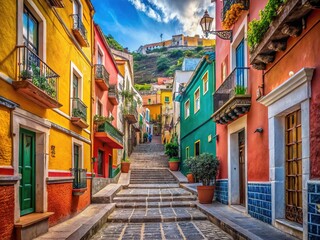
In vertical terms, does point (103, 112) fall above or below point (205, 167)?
above

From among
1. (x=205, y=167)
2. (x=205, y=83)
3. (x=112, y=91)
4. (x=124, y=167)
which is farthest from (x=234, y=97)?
(x=124, y=167)

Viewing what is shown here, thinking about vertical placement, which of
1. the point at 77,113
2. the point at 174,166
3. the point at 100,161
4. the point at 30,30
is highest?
the point at 30,30

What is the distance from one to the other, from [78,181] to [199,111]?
28.6 feet

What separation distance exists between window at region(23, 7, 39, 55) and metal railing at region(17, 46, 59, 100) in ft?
1.34

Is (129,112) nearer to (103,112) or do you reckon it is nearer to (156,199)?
(103,112)

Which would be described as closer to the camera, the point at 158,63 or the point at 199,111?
the point at 199,111

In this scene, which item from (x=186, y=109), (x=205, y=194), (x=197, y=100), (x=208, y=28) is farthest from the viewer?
(x=186, y=109)

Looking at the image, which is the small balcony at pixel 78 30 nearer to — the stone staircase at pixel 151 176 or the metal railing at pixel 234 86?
the metal railing at pixel 234 86

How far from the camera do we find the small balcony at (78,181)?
1028 cm

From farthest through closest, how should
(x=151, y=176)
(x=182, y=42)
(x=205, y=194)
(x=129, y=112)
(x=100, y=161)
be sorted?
1. (x=182, y=42)
2. (x=129, y=112)
3. (x=151, y=176)
4. (x=100, y=161)
5. (x=205, y=194)

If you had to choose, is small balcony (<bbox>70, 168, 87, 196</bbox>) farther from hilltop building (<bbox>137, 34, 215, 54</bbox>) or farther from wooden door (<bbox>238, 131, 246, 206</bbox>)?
hilltop building (<bbox>137, 34, 215, 54</bbox>)

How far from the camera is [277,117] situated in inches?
298

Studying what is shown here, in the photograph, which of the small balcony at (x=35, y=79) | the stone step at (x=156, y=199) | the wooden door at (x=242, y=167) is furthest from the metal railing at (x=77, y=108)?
the wooden door at (x=242, y=167)

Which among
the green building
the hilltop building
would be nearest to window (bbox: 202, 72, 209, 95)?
the green building
